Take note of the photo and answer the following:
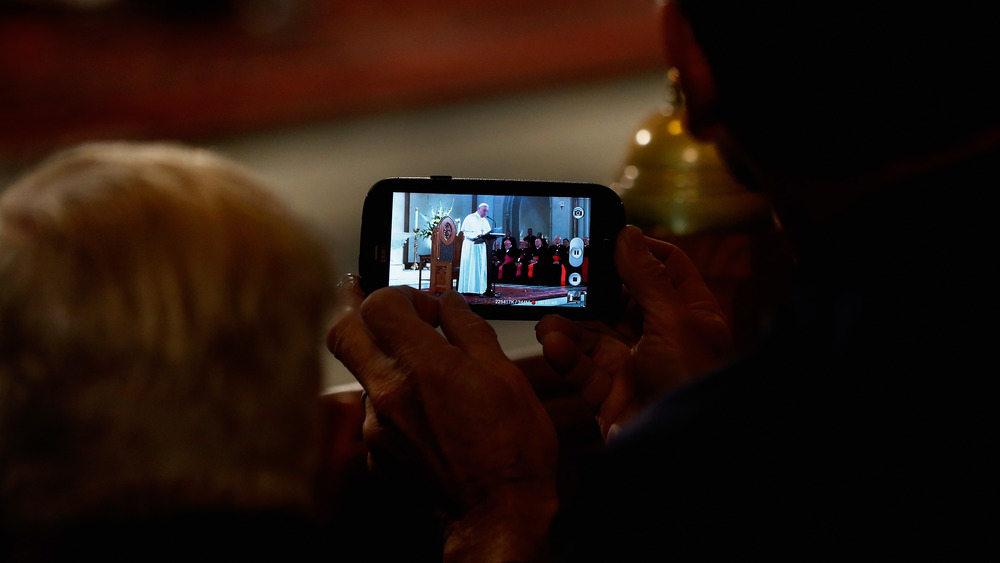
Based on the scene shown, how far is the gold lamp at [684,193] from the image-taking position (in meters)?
1.14

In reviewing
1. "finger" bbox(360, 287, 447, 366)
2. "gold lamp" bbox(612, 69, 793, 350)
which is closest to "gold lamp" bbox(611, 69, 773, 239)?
"gold lamp" bbox(612, 69, 793, 350)

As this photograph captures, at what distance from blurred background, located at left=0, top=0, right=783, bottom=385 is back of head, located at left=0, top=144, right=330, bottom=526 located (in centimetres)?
80

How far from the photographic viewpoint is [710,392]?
0.41 meters

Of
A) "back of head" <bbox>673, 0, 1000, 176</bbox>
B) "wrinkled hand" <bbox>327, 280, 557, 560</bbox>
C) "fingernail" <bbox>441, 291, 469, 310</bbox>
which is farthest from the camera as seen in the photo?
"fingernail" <bbox>441, 291, 469, 310</bbox>

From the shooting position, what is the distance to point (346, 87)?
1.99 meters

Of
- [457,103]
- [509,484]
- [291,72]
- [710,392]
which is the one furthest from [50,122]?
[710,392]

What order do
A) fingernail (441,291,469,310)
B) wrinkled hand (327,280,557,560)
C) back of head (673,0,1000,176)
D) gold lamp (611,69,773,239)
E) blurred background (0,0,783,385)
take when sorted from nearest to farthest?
1. back of head (673,0,1000,176)
2. wrinkled hand (327,280,557,560)
3. fingernail (441,291,469,310)
4. gold lamp (611,69,773,239)
5. blurred background (0,0,783,385)

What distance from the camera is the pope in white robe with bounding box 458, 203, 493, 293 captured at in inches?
34.1

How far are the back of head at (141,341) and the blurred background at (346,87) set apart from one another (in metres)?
0.80

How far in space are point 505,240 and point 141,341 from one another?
0.48 meters

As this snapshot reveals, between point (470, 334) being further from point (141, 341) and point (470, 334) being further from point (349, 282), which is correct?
point (141, 341)

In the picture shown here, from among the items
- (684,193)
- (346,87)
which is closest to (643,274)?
(684,193)

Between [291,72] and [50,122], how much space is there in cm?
50

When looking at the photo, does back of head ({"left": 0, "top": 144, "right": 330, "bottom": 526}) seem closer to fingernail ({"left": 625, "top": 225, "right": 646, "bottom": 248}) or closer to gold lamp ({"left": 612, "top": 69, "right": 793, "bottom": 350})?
fingernail ({"left": 625, "top": 225, "right": 646, "bottom": 248})
